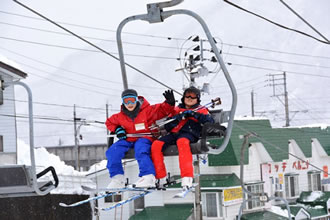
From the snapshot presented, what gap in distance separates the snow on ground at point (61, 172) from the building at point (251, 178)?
116 cm

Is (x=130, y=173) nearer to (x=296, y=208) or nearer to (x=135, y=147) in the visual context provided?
(x=296, y=208)

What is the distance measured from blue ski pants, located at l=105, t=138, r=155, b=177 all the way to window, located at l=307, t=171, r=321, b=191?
2910 centimetres

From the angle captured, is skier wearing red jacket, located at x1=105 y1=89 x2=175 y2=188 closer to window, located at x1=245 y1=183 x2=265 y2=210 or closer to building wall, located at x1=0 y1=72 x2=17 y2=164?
building wall, located at x1=0 y1=72 x2=17 y2=164

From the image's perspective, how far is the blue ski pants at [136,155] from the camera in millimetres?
7199

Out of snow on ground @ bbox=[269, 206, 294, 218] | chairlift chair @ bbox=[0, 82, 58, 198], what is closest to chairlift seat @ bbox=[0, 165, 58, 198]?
chairlift chair @ bbox=[0, 82, 58, 198]

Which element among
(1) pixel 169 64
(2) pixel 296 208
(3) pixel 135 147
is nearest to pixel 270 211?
(2) pixel 296 208

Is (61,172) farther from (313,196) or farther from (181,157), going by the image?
(181,157)

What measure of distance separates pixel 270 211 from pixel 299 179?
414cm

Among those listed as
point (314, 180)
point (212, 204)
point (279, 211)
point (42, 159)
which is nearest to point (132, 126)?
point (212, 204)

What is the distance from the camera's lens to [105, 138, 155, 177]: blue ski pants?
7.20 metres

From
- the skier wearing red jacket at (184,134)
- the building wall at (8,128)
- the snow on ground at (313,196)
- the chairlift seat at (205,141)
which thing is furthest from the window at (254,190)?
the skier wearing red jacket at (184,134)

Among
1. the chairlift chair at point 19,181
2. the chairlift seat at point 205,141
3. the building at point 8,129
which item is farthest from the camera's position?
the building at point 8,129

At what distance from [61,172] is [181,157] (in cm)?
2783

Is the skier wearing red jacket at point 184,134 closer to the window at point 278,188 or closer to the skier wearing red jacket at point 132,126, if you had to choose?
the skier wearing red jacket at point 132,126
